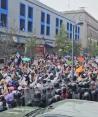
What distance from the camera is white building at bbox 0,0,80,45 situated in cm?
5175

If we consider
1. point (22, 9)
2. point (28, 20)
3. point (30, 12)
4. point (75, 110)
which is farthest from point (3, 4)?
point (75, 110)

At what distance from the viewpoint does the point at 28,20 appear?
201ft

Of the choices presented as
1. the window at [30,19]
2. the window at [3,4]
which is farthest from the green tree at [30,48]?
the window at [30,19]

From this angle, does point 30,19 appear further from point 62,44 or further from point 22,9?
point 62,44

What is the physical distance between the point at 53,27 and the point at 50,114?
227 ft

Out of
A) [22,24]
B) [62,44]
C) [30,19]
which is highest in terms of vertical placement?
[30,19]

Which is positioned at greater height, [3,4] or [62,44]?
[3,4]

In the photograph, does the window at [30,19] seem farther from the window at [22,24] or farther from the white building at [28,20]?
the window at [22,24]

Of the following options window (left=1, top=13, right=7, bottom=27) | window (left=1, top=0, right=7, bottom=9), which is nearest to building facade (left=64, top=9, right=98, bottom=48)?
window (left=1, top=0, right=7, bottom=9)

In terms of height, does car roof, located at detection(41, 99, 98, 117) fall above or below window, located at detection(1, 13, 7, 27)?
below

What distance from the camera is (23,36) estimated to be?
5709cm

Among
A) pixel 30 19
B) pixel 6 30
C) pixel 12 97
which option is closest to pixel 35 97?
pixel 12 97

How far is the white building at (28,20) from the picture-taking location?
51750mm

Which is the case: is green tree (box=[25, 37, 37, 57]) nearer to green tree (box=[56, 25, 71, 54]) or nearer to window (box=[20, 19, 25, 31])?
window (box=[20, 19, 25, 31])
